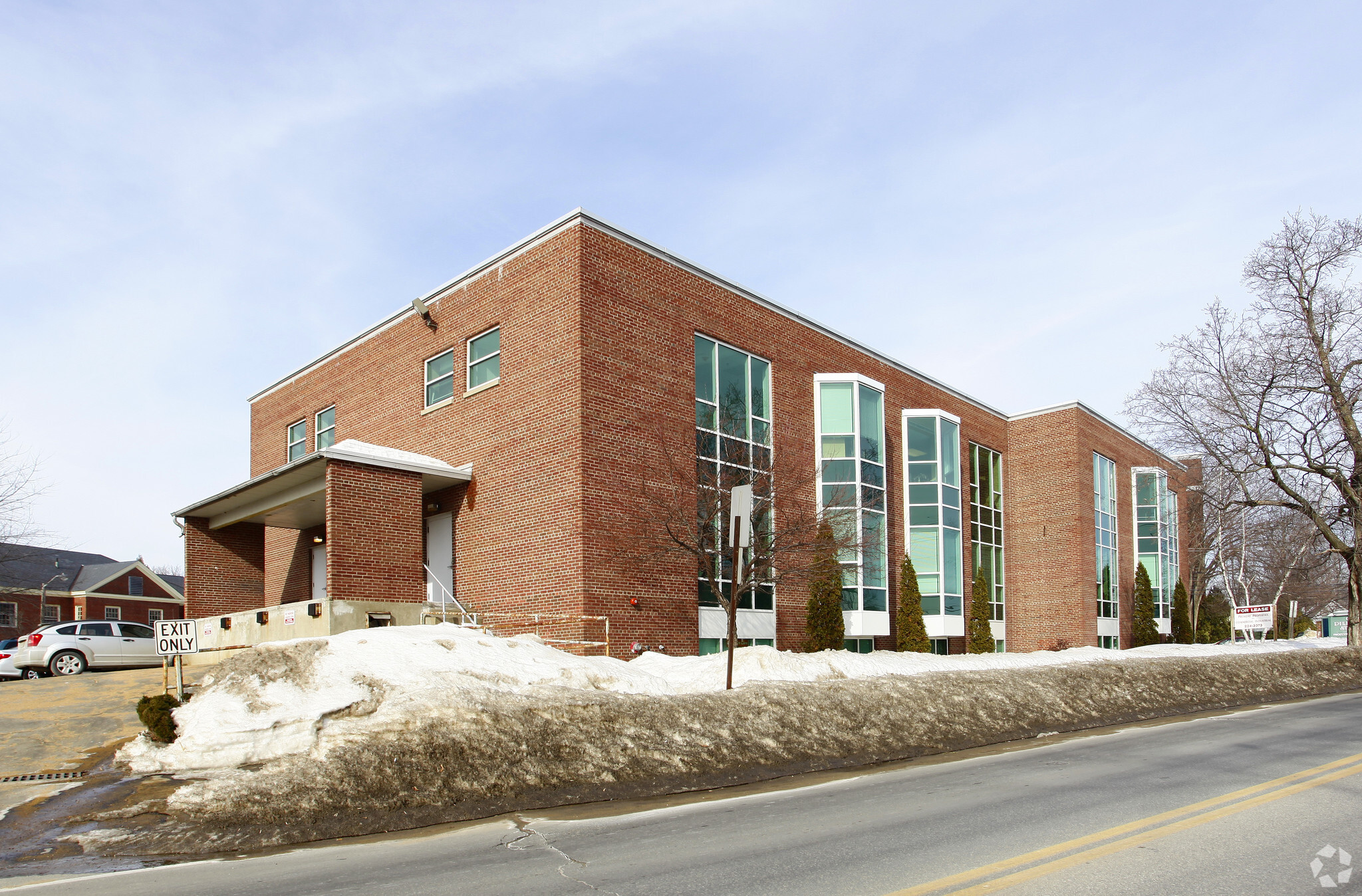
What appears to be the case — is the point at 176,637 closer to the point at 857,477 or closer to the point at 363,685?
the point at 363,685

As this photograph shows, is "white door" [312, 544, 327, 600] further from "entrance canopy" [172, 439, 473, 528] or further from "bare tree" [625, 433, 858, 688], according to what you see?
"bare tree" [625, 433, 858, 688]

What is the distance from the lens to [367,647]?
12805 millimetres

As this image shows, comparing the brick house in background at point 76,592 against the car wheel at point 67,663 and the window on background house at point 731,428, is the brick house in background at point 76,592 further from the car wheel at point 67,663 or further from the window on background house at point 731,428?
the window on background house at point 731,428

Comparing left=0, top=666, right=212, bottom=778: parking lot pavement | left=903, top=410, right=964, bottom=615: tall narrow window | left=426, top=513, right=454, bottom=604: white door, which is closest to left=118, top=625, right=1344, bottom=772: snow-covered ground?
left=0, top=666, right=212, bottom=778: parking lot pavement

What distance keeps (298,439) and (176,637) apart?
17778 millimetres

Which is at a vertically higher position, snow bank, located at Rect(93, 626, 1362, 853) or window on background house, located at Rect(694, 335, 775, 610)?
window on background house, located at Rect(694, 335, 775, 610)

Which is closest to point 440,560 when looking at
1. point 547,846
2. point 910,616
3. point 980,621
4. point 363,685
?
point 363,685

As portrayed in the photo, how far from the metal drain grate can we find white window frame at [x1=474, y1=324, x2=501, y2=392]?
11.6 metres

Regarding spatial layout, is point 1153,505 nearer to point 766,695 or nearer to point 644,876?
point 766,695

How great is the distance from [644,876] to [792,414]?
18200 mm

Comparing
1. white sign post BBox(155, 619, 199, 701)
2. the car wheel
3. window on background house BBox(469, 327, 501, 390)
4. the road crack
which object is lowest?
the car wheel

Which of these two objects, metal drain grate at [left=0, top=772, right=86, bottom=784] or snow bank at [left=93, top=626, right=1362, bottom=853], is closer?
snow bank at [left=93, top=626, right=1362, bottom=853]

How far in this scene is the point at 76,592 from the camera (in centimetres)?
5822

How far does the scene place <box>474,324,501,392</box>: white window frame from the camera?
824 inches
